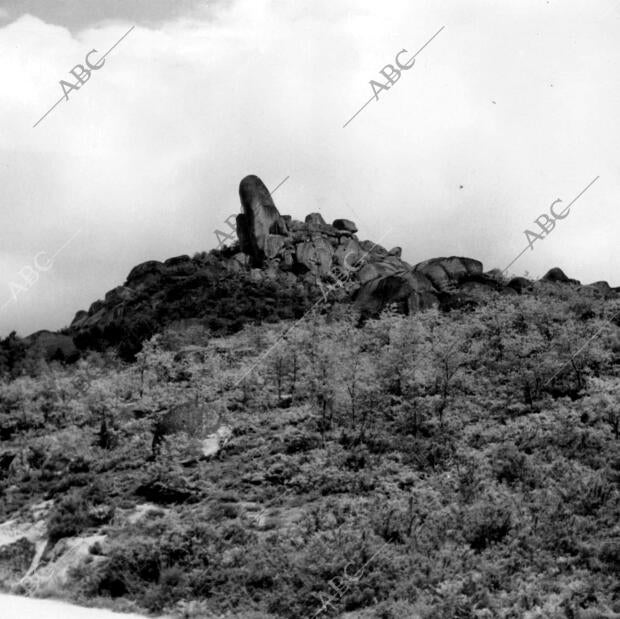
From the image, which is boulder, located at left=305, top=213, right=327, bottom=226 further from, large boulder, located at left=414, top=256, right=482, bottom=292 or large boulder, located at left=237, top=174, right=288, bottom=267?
large boulder, located at left=414, top=256, right=482, bottom=292

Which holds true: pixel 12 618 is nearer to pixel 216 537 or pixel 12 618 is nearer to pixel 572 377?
pixel 216 537

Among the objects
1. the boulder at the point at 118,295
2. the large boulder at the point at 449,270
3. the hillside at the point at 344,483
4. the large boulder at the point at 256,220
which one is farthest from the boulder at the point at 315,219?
the hillside at the point at 344,483

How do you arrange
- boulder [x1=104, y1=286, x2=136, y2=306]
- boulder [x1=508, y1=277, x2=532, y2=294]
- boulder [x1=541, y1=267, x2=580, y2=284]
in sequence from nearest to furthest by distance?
boulder [x1=508, y1=277, x2=532, y2=294]
boulder [x1=541, y1=267, x2=580, y2=284]
boulder [x1=104, y1=286, x2=136, y2=306]

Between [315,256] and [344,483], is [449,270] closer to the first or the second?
[315,256]

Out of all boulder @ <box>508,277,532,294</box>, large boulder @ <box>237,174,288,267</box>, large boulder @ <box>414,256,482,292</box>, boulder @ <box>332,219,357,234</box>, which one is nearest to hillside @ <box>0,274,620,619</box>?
boulder @ <box>508,277,532,294</box>

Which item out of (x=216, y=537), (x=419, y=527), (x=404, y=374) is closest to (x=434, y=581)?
(x=419, y=527)

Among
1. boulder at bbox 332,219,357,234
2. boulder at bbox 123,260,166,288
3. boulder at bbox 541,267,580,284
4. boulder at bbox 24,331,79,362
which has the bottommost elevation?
boulder at bbox 24,331,79,362

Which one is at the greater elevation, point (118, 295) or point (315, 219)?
point (315, 219)

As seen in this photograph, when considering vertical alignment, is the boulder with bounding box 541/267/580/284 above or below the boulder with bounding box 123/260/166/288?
below

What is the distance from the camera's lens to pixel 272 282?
98188 millimetres

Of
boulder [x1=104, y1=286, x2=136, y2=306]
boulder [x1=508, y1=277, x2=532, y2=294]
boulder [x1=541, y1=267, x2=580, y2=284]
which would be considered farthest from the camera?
boulder [x1=104, y1=286, x2=136, y2=306]

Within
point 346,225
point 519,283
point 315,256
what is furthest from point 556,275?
point 346,225

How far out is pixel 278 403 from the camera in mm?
40094

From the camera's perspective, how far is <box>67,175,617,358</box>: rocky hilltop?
77956mm
